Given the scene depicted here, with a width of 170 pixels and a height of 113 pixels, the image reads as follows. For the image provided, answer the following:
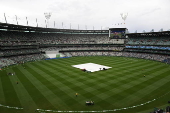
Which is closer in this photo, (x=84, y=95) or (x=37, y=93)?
(x=84, y=95)

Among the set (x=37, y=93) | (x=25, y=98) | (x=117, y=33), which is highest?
(x=117, y=33)

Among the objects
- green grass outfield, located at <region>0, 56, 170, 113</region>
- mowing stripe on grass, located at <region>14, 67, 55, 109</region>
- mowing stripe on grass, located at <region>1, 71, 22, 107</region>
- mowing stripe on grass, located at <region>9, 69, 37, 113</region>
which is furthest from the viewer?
mowing stripe on grass, located at <region>1, 71, 22, 107</region>

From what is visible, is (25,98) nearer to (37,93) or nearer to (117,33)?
(37,93)

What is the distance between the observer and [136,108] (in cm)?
1831

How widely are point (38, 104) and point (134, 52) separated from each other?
71.6m

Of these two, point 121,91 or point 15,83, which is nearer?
point 121,91

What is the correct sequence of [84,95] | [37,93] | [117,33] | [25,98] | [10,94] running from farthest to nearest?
[117,33], [37,93], [10,94], [84,95], [25,98]

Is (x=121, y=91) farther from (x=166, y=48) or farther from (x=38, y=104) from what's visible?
(x=166, y=48)

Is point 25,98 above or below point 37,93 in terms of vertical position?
below

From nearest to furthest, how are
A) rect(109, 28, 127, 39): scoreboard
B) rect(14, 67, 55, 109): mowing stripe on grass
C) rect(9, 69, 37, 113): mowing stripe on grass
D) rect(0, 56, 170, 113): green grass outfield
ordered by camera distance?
rect(0, 56, 170, 113): green grass outfield → rect(9, 69, 37, 113): mowing stripe on grass → rect(14, 67, 55, 109): mowing stripe on grass → rect(109, 28, 127, 39): scoreboard

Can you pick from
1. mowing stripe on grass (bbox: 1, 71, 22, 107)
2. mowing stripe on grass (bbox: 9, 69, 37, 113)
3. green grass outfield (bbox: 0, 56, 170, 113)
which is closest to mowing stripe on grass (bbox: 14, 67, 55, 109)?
green grass outfield (bbox: 0, 56, 170, 113)

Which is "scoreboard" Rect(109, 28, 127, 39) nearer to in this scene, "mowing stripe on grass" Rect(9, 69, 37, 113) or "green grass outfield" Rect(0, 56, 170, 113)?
"green grass outfield" Rect(0, 56, 170, 113)

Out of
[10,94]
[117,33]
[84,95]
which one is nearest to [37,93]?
[10,94]

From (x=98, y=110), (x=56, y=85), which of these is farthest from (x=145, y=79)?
(x=56, y=85)
